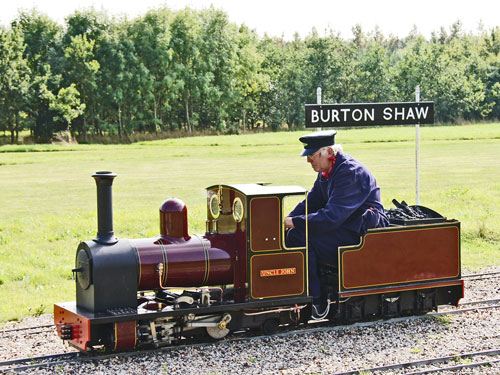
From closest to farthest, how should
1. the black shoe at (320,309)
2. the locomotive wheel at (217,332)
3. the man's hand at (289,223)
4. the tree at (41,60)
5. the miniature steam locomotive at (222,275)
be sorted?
the miniature steam locomotive at (222,275), the locomotive wheel at (217,332), the man's hand at (289,223), the black shoe at (320,309), the tree at (41,60)

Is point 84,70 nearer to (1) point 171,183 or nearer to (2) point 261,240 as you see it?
(1) point 171,183

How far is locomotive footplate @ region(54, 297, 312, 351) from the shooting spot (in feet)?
23.1

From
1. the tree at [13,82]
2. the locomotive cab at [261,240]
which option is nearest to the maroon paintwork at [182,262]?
the locomotive cab at [261,240]

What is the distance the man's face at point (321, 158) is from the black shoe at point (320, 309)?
156cm

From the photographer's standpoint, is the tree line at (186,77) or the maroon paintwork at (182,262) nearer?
the maroon paintwork at (182,262)

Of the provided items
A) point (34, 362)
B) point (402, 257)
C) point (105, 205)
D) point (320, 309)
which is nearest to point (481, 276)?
point (402, 257)

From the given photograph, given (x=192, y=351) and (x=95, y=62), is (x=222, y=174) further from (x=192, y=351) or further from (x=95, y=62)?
(x=95, y=62)

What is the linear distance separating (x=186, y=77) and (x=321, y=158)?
58.0m

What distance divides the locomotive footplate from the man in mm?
740

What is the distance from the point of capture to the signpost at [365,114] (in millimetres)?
11336

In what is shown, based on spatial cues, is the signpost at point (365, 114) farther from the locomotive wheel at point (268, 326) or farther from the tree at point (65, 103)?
the tree at point (65, 103)

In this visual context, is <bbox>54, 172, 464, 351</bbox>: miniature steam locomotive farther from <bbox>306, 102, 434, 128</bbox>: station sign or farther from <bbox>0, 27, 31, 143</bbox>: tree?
<bbox>0, 27, 31, 143</bbox>: tree

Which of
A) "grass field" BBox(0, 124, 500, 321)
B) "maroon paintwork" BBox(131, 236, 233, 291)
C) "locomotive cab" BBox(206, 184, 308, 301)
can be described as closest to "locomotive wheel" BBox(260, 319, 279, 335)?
"locomotive cab" BBox(206, 184, 308, 301)

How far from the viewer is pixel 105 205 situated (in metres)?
7.18
